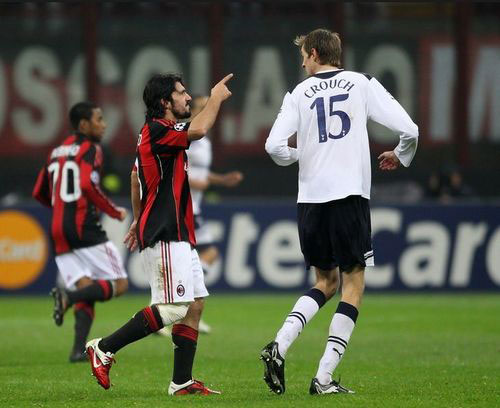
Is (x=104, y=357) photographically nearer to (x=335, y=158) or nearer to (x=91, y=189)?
(x=335, y=158)

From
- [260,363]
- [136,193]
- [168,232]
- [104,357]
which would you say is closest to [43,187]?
[260,363]

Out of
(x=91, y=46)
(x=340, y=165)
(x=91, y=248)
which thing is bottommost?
(x=91, y=248)

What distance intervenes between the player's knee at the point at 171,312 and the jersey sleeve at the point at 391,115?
175 centimetres

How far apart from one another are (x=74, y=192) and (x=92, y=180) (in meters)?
0.28

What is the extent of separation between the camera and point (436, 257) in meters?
18.7

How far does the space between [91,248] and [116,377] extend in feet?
6.56

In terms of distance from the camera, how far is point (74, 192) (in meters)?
11.5

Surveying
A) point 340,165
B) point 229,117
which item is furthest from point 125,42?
point 340,165

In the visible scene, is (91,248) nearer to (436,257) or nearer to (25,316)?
(25,316)

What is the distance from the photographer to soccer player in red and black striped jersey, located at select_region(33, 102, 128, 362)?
11312 millimetres

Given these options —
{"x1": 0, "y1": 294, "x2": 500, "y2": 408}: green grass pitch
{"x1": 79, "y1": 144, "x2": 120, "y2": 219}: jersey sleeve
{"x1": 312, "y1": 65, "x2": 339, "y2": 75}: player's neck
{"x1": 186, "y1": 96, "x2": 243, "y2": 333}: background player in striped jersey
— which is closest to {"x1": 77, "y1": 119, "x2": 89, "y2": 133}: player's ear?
{"x1": 79, "y1": 144, "x2": 120, "y2": 219}: jersey sleeve

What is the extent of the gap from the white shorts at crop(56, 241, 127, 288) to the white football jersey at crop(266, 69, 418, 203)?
3.59m

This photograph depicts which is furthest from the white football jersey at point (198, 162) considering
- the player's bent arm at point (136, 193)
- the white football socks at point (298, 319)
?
the white football socks at point (298, 319)

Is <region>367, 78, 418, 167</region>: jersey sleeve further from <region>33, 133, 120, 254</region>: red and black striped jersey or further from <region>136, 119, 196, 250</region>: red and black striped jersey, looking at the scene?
<region>33, 133, 120, 254</region>: red and black striped jersey
